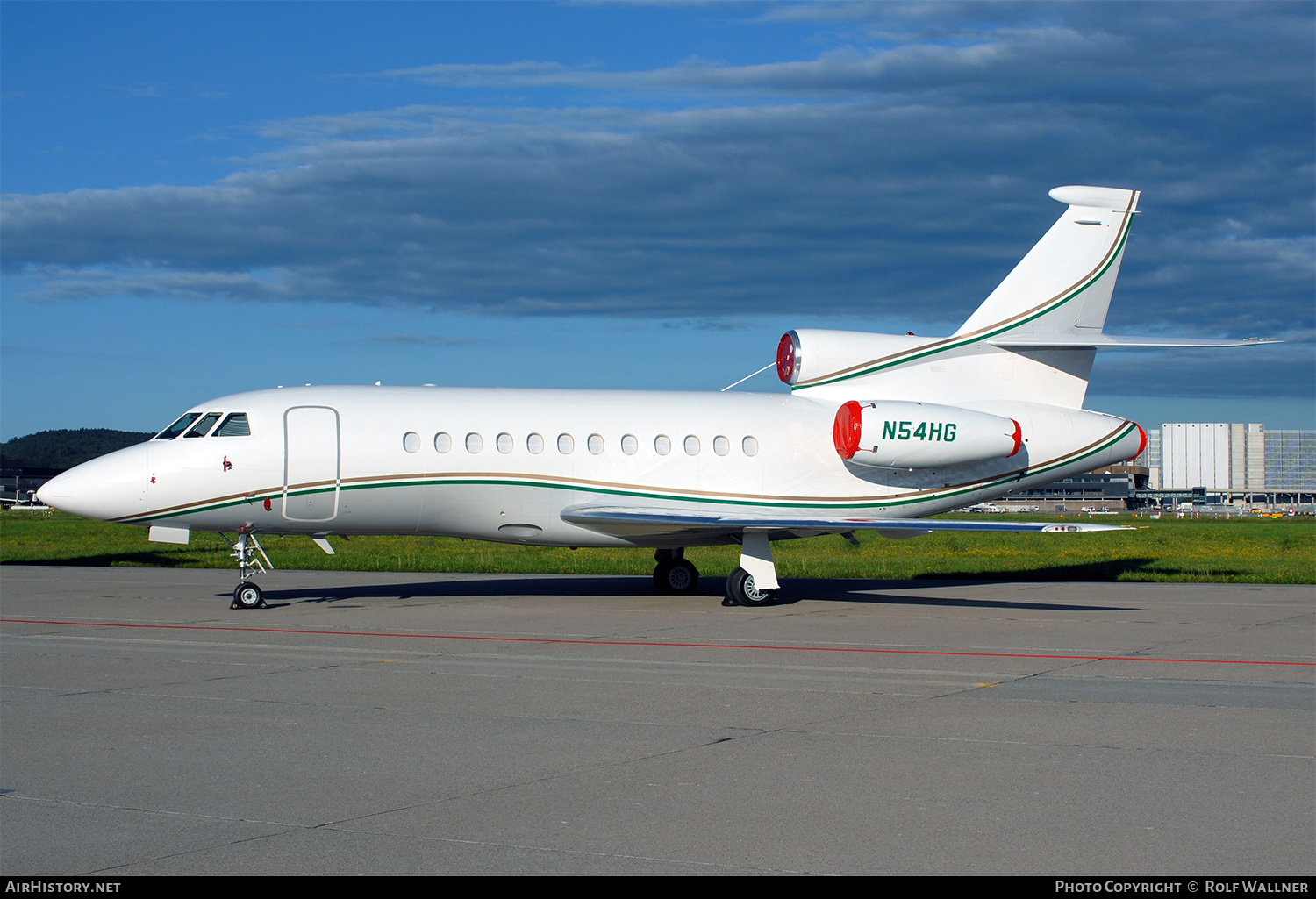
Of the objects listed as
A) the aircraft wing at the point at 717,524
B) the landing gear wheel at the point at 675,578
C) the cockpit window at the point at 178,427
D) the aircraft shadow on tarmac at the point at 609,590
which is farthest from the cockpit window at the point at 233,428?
the landing gear wheel at the point at 675,578

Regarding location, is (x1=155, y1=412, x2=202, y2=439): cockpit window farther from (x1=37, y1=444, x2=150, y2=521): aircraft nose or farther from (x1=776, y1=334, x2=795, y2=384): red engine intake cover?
(x1=776, y1=334, x2=795, y2=384): red engine intake cover

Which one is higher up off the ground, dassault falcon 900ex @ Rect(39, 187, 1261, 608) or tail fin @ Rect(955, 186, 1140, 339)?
tail fin @ Rect(955, 186, 1140, 339)

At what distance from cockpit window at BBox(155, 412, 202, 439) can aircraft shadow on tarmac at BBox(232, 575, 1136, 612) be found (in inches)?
129

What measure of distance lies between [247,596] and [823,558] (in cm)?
2089

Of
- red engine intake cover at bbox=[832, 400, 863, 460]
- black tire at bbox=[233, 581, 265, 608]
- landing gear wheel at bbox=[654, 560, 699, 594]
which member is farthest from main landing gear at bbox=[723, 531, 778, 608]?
black tire at bbox=[233, 581, 265, 608]

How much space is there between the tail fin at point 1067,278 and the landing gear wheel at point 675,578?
699 centimetres

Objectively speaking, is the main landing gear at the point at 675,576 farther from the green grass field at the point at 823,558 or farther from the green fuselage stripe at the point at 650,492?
the green grass field at the point at 823,558

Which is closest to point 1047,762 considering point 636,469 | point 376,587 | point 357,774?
point 357,774

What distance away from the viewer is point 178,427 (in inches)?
754

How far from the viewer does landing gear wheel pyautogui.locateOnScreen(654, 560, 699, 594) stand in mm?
22609

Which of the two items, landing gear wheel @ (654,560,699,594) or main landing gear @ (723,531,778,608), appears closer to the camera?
main landing gear @ (723,531,778,608)

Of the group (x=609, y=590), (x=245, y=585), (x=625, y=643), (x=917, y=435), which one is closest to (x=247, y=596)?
(x=245, y=585)

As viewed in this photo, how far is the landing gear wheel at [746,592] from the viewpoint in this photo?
19812 millimetres

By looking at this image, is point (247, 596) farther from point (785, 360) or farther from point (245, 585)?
point (785, 360)
